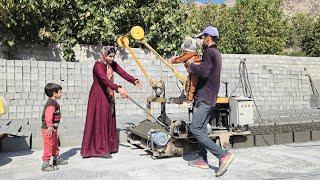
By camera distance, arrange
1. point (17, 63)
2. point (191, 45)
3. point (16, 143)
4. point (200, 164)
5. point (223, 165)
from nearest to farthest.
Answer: point (223, 165) < point (200, 164) < point (191, 45) < point (16, 143) < point (17, 63)

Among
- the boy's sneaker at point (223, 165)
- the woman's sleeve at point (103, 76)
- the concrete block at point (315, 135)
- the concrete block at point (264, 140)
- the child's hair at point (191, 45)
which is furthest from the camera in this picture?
the concrete block at point (315, 135)

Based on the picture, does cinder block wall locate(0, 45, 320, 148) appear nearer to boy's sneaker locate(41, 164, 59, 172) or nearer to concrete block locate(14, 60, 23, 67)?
concrete block locate(14, 60, 23, 67)

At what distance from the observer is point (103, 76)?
544 cm

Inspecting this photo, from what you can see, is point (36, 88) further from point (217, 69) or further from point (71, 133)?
point (217, 69)

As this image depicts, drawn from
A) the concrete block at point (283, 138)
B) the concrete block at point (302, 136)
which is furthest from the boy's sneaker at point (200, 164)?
the concrete block at point (302, 136)

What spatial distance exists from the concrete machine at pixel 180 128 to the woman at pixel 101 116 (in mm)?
477

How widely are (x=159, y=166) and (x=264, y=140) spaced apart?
7.30 ft

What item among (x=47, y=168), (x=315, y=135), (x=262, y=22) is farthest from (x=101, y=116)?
(x=262, y=22)

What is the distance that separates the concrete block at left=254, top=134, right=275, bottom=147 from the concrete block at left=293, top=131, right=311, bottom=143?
0.50 metres

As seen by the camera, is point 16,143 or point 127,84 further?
point 127,84

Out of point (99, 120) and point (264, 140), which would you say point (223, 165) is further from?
point (264, 140)

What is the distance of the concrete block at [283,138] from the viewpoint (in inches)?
259

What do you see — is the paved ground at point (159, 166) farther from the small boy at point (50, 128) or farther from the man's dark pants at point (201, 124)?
the man's dark pants at point (201, 124)

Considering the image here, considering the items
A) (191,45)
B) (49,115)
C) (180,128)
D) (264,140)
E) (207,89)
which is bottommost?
(264,140)
